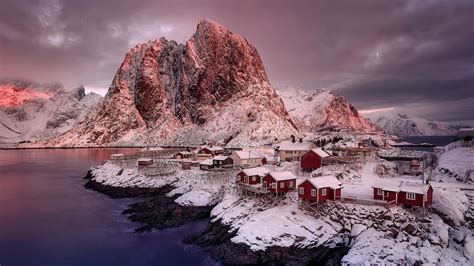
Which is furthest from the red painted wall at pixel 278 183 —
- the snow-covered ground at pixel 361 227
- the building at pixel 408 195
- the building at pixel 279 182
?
the building at pixel 408 195

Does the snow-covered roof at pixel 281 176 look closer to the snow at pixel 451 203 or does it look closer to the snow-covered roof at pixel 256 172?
the snow-covered roof at pixel 256 172

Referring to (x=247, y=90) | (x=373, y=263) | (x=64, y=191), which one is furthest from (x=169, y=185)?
(x=247, y=90)

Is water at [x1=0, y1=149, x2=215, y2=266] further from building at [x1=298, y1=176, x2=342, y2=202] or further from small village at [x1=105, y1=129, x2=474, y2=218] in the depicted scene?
building at [x1=298, y1=176, x2=342, y2=202]

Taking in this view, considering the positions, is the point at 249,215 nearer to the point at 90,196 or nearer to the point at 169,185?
the point at 169,185

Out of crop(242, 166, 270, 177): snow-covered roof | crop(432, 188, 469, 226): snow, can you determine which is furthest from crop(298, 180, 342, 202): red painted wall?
crop(432, 188, 469, 226): snow

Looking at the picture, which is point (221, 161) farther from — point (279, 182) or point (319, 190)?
point (319, 190)

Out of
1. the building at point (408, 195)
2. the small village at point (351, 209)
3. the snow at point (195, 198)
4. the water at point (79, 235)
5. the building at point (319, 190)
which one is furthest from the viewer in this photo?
the snow at point (195, 198)
